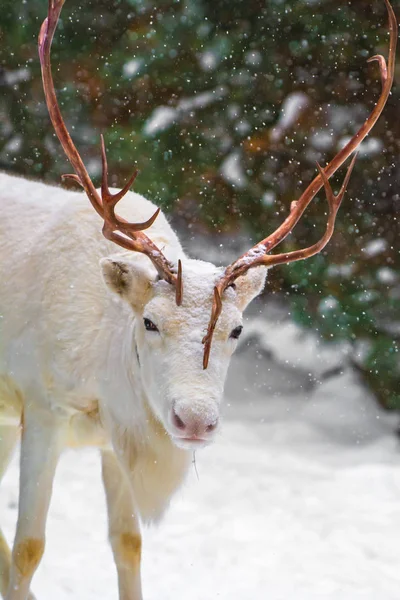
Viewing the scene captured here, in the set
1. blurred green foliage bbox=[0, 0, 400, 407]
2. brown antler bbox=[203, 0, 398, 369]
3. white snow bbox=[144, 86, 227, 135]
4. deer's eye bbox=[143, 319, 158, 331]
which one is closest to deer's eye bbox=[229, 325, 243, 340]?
brown antler bbox=[203, 0, 398, 369]

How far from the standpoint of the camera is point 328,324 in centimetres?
680

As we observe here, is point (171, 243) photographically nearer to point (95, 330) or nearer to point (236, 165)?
point (95, 330)

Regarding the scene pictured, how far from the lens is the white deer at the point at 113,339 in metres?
2.88

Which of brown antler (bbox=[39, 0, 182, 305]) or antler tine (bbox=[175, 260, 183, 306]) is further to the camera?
brown antler (bbox=[39, 0, 182, 305])

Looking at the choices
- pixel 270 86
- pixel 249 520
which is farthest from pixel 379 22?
pixel 249 520

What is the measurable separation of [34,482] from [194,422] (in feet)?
3.62

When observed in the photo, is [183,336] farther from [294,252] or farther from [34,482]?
[34,482]

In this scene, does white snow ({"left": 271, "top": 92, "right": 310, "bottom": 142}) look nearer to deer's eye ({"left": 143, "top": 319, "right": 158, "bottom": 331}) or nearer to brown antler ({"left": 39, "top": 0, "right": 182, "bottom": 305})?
brown antler ({"left": 39, "top": 0, "right": 182, "bottom": 305})

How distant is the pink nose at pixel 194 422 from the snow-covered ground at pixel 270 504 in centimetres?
158

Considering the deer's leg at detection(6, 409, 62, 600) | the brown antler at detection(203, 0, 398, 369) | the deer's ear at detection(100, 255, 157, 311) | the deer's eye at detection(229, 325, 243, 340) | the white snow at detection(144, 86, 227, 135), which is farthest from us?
the white snow at detection(144, 86, 227, 135)

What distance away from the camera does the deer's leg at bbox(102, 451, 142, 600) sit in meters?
3.87

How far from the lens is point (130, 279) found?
10.1 ft

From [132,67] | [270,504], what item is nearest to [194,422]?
[270,504]

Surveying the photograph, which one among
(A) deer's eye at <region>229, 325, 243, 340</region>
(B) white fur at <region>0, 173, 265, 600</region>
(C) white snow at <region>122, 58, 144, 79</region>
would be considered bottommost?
(C) white snow at <region>122, 58, 144, 79</region>
